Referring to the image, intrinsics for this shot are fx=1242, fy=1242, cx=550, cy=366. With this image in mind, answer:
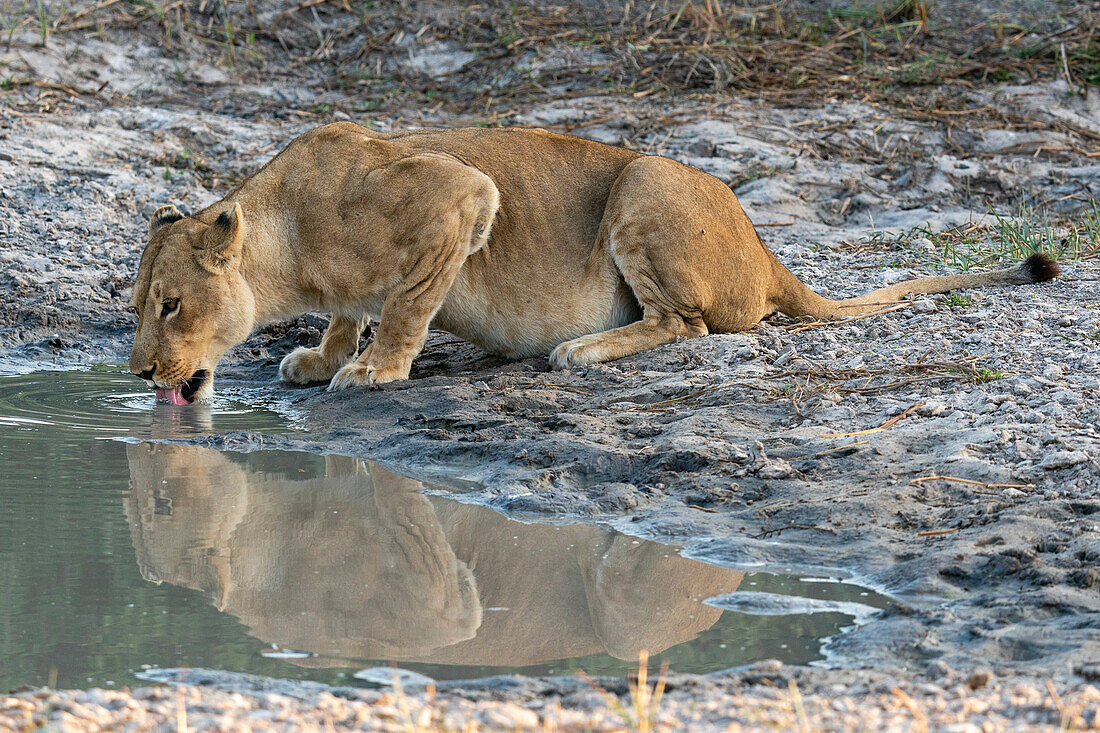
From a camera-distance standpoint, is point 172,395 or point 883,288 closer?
point 172,395

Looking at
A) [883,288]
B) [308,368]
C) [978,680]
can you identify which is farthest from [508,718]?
[883,288]

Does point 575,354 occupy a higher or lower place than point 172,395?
higher

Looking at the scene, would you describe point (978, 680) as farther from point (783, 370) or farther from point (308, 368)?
point (308, 368)

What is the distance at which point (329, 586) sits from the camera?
3.51 meters

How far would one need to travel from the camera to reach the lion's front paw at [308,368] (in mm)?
6293

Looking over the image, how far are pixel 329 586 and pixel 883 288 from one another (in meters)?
3.93

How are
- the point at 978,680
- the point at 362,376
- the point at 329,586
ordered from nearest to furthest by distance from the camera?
the point at 978,680 < the point at 329,586 < the point at 362,376

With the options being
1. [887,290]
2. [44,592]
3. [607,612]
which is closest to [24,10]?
[887,290]

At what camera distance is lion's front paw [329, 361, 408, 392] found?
5816 mm

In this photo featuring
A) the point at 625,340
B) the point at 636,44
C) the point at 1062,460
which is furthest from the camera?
the point at 636,44

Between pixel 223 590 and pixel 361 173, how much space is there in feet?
9.01

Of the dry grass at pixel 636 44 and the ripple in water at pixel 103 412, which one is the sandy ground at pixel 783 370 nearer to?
the dry grass at pixel 636 44

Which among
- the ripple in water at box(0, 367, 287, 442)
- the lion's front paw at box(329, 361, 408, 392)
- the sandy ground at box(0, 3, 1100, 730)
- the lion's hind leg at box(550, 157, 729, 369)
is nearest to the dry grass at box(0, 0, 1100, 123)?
the sandy ground at box(0, 3, 1100, 730)

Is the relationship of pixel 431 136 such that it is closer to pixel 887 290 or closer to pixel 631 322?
pixel 631 322
